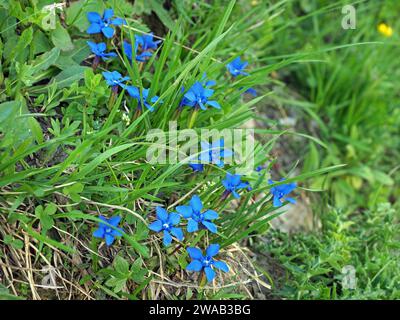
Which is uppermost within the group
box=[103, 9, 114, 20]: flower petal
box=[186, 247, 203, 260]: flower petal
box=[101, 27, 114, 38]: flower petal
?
box=[103, 9, 114, 20]: flower petal

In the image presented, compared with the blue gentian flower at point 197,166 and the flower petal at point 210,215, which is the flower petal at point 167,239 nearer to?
the flower petal at point 210,215

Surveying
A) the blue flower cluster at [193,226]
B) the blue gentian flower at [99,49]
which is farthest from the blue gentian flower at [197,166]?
the blue gentian flower at [99,49]

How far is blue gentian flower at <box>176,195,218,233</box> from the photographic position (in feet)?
6.20

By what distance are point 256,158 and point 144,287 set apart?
0.61 meters

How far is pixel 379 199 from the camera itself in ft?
9.85

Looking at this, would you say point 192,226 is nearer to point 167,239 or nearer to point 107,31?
point 167,239

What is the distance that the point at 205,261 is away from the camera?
1921mm

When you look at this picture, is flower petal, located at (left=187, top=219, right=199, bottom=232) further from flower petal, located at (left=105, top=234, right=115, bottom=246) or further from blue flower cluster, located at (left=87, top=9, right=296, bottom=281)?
flower petal, located at (left=105, top=234, right=115, bottom=246)


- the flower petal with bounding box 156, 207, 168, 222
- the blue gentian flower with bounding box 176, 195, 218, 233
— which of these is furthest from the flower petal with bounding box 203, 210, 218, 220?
the flower petal with bounding box 156, 207, 168, 222

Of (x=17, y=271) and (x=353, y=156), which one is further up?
(x=353, y=156)

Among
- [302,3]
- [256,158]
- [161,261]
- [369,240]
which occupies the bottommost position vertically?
[161,261]

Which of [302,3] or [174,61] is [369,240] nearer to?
[174,61]

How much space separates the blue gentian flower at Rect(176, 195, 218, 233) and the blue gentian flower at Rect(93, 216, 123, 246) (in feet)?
0.59
